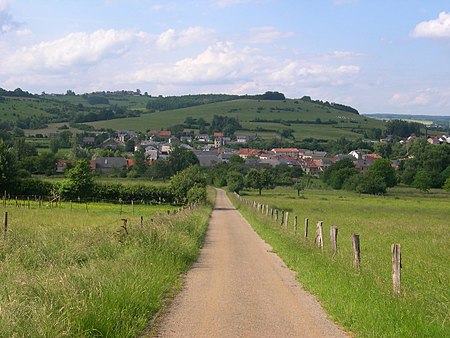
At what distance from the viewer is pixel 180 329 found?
29.8ft

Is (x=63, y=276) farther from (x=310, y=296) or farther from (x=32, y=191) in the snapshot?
(x=32, y=191)

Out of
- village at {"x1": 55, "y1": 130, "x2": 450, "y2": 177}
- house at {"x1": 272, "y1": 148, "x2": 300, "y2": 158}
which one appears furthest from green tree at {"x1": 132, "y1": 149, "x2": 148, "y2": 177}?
house at {"x1": 272, "y1": 148, "x2": 300, "y2": 158}

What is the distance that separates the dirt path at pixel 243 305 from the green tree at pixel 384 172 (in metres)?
95.7

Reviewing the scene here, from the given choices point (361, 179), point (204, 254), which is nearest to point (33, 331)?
point (204, 254)

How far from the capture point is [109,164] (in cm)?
13525

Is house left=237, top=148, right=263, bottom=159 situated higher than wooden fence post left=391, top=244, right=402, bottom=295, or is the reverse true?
wooden fence post left=391, top=244, right=402, bottom=295

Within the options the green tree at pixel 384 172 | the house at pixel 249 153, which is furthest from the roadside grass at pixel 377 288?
the house at pixel 249 153

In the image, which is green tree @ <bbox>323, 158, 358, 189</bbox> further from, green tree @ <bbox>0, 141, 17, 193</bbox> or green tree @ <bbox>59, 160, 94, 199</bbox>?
green tree @ <bbox>0, 141, 17, 193</bbox>

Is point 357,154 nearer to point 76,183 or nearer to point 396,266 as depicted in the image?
point 76,183

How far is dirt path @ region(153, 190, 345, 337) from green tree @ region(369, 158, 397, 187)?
3766 inches

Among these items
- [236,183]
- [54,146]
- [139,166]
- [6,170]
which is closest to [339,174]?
[236,183]

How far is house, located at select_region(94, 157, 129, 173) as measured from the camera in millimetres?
132000

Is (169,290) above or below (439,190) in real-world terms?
above

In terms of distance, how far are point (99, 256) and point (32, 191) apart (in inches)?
2442
